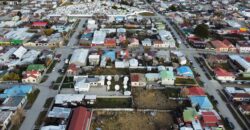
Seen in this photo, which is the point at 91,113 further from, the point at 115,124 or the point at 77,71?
the point at 77,71

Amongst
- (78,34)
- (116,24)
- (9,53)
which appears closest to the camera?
(9,53)

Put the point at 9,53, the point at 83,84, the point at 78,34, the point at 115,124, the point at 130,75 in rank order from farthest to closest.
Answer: the point at 78,34, the point at 9,53, the point at 130,75, the point at 83,84, the point at 115,124

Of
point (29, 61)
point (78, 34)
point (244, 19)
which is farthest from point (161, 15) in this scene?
point (29, 61)

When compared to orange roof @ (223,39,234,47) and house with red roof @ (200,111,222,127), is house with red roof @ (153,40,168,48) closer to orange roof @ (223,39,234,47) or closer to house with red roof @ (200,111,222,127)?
orange roof @ (223,39,234,47)

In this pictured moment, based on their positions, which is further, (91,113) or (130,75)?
(130,75)

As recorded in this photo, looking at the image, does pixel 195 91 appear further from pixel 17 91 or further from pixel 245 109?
pixel 17 91
